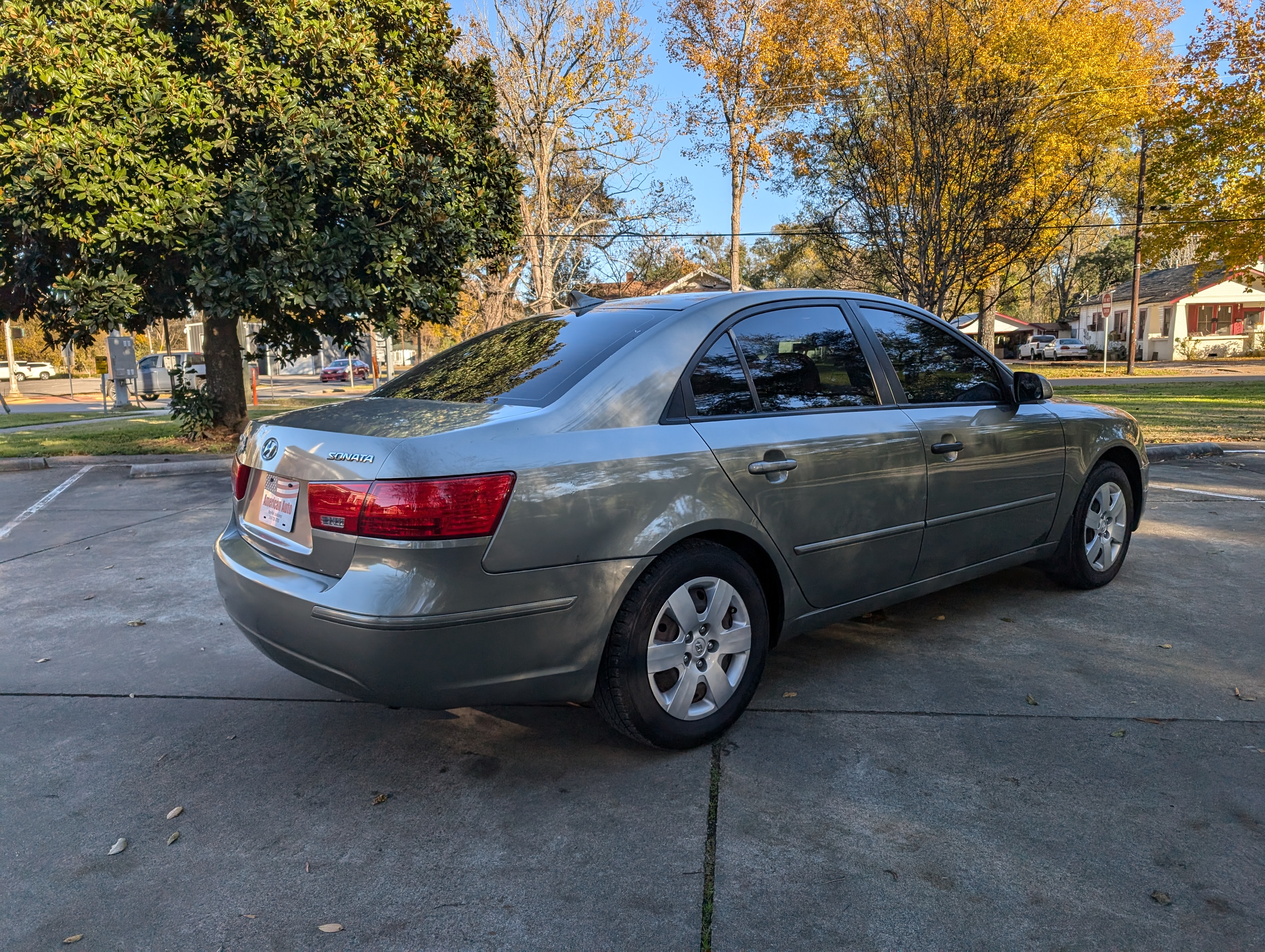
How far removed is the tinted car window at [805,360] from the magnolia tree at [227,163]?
851cm

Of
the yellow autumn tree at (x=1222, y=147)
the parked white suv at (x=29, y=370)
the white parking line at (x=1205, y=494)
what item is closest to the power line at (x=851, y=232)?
the yellow autumn tree at (x=1222, y=147)

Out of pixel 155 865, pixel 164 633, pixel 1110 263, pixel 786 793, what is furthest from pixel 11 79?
pixel 1110 263

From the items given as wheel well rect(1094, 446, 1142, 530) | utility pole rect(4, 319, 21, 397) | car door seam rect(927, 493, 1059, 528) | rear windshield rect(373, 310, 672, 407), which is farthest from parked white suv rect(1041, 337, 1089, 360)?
rear windshield rect(373, 310, 672, 407)

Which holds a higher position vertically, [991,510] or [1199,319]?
[1199,319]

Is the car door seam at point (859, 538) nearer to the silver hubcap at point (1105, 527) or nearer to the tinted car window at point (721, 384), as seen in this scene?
the tinted car window at point (721, 384)

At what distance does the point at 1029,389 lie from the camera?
4445 millimetres

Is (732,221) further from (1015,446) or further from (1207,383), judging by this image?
(1015,446)

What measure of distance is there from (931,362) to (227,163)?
981 cm

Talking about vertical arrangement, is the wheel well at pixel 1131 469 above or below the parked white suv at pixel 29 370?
below

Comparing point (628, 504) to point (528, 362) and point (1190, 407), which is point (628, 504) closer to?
point (528, 362)

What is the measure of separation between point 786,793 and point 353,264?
9778 mm

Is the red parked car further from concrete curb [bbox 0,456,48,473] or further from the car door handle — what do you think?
the car door handle

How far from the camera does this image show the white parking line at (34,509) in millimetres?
7578

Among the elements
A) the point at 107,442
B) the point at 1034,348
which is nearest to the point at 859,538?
the point at 107,442
